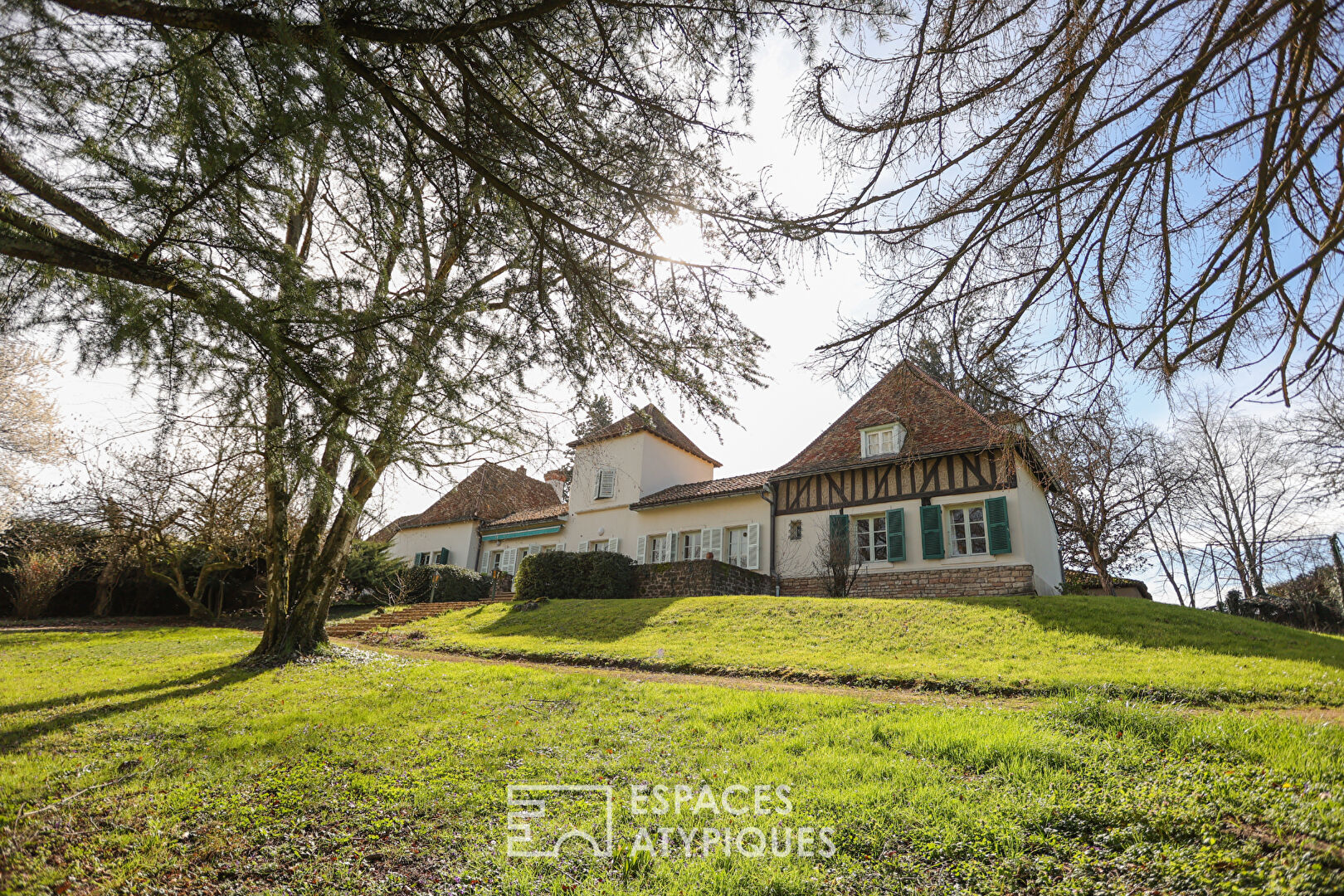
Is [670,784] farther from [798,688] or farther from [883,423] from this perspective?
[883,423]

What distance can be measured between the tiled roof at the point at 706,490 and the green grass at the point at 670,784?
473 inches

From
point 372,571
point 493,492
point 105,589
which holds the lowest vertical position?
point 105,589

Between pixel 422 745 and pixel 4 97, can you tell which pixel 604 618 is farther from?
pixel 4 97

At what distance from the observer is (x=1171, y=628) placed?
9.70 m

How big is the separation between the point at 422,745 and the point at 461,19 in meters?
4.63

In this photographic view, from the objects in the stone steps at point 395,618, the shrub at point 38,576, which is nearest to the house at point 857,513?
the stone steps at point 395,618

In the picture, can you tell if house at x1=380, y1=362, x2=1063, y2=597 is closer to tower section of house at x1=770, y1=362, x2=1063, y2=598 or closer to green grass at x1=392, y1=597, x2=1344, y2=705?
tower section of house at x1=770, y1=362, x2=1063, y2=598

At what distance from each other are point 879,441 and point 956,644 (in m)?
7.59

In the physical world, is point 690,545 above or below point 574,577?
above

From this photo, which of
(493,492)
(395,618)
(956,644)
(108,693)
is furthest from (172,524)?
(956,644)

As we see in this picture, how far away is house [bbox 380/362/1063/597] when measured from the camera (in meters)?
14.3

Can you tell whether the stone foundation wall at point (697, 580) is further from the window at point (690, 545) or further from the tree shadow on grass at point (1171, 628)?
the tree shadow on grass at point (1171, 628)

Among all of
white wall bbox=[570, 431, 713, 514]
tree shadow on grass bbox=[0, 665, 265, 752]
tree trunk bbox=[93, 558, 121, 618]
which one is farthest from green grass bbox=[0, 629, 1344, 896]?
white wall bbox=[570, 431, 713, 514]

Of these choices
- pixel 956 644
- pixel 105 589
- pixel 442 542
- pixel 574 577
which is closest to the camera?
pixel 956 644
